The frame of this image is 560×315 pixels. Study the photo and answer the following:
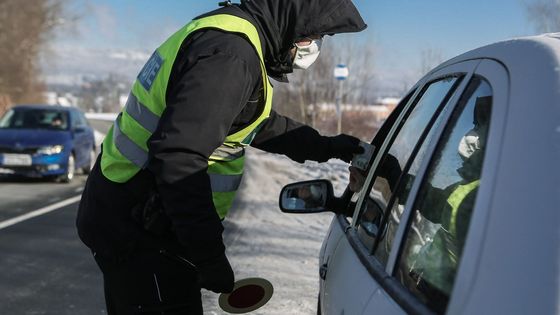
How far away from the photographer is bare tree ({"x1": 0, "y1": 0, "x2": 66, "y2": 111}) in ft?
120

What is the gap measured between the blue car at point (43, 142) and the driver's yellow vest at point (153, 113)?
1033 cm

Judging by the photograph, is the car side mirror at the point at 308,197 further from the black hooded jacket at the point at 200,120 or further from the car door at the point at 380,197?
the black hooded jacket at the point at 200,120

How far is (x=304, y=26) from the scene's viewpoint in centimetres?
233

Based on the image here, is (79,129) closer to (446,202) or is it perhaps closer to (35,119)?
(35,119)

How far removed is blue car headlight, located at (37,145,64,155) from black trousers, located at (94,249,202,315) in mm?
10373

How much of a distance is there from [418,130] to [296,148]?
1188mm

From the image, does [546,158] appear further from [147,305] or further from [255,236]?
[255,236]

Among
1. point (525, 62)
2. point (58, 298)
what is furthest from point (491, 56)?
point (58, 298)

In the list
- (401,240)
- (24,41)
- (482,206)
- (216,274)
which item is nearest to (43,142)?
(216,274)

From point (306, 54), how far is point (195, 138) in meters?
0.83

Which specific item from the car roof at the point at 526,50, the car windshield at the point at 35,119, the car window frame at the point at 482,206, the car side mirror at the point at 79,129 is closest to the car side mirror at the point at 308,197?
the car roof at the point at 526,50

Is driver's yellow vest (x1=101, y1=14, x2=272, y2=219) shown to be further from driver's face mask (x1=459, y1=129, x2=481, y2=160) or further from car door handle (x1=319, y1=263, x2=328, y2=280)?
driver's face mask (x1=459, y1=129, x2=481, y2=160)

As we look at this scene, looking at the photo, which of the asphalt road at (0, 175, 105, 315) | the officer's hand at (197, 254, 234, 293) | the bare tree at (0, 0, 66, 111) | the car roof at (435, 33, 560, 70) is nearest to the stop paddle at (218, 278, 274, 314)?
the officer's hand at (197, 254, 234, 293)

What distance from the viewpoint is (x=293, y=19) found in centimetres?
230
